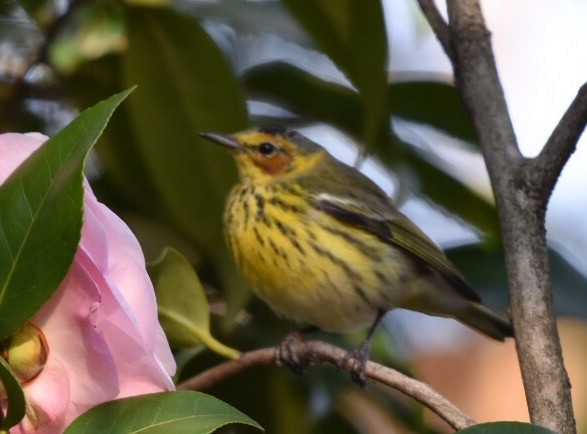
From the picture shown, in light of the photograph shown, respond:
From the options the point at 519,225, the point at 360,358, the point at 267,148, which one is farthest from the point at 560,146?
the point at 267,148

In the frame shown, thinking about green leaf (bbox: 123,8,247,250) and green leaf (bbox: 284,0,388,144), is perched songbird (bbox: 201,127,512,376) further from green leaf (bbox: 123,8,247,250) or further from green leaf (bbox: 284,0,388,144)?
green leaf (bbox: 284,0,388,144)

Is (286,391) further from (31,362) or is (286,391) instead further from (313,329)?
(31,362)

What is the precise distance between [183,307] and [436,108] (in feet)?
1.81

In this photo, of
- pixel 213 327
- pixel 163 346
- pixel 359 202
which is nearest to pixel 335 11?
pixel 213 327

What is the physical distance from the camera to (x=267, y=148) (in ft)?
6.05

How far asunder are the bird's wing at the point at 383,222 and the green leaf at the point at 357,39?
1.87ft

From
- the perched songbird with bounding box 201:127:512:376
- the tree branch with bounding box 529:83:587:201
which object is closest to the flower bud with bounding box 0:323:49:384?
the tree branch with bounding box 529:83:587:201

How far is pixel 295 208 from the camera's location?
1708 mm

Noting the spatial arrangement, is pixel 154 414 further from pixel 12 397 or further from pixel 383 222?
pixel 383 222

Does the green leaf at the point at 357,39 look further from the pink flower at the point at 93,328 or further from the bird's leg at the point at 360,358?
the pink flower at the point at 93,328

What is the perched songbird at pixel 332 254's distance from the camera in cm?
154

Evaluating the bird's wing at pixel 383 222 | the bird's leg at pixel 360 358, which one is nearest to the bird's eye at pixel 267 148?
the bird's wing at pixel 383 222

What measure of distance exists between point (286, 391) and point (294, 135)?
32.8 inches

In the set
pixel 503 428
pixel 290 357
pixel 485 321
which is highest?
pixel 503 428
